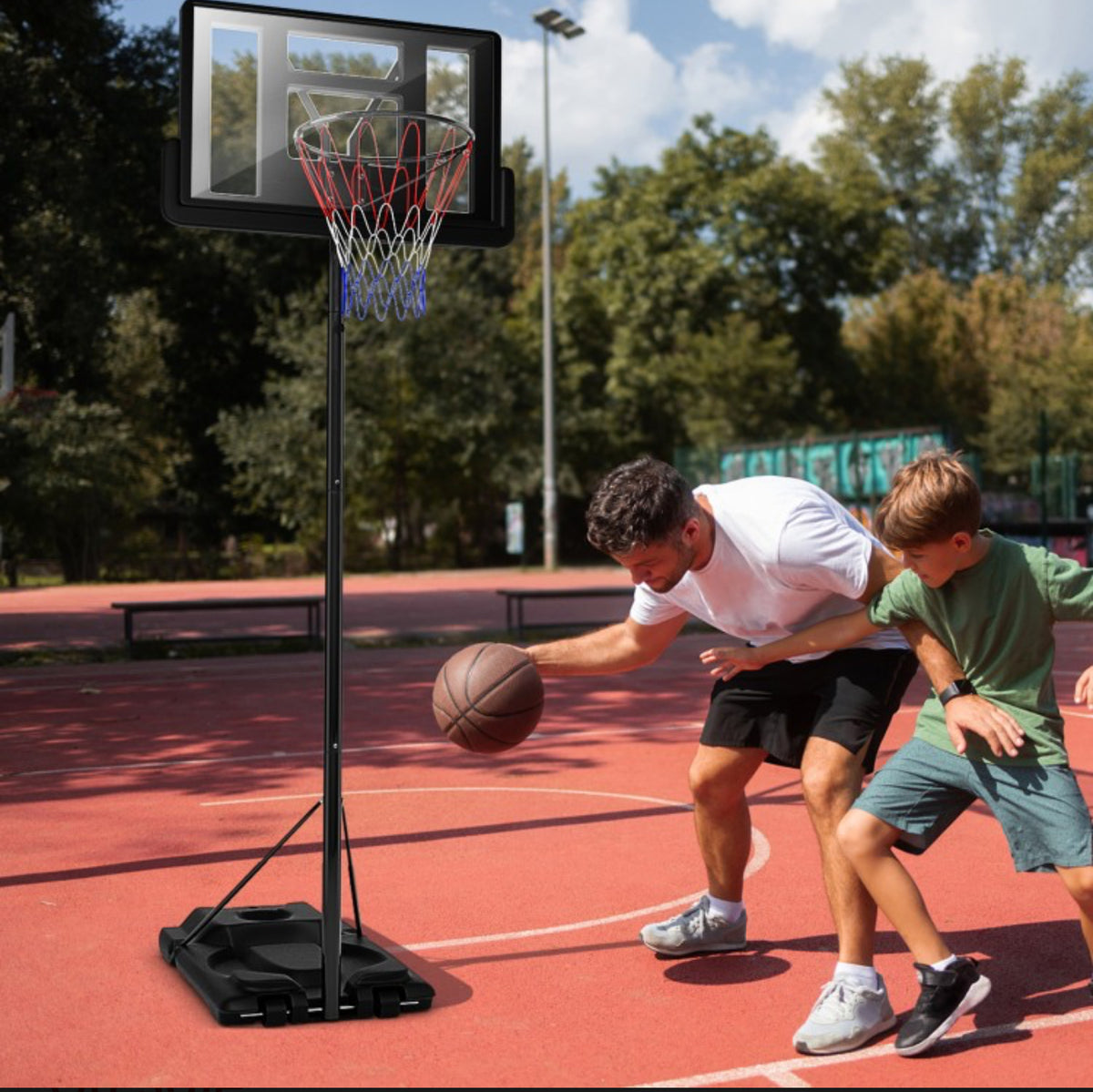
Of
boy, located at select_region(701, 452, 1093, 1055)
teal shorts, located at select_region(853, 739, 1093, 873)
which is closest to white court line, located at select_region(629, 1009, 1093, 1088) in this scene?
boy, located at select_region(701, 452, 1093, 1055)

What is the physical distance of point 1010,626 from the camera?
3953 millimetres

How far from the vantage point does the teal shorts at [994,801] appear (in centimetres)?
392

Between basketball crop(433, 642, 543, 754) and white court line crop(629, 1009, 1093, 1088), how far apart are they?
121cm

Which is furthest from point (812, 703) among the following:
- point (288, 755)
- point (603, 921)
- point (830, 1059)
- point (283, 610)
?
point (283, 610)

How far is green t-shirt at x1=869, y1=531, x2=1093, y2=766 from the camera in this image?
392 centimetres

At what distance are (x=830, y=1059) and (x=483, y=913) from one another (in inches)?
73.2

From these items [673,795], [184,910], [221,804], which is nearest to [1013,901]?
[673,795]

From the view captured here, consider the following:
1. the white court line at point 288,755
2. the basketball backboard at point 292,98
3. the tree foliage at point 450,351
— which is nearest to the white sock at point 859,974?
the basketball backboard at point 292,98

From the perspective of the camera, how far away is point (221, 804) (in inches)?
305

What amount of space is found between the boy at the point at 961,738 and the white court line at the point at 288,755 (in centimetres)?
485

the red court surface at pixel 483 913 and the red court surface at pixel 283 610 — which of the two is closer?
the red court surface at pixel 483 913

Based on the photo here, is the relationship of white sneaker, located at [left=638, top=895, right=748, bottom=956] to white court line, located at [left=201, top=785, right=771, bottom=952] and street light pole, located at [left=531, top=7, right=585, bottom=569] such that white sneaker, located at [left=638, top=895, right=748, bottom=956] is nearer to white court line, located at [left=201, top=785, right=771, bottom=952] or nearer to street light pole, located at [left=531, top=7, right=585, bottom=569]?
white court line, located at [left=201, top=785, right=771, bottom=952]

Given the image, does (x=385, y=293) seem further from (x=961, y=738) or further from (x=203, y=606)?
(x=203, y=606)

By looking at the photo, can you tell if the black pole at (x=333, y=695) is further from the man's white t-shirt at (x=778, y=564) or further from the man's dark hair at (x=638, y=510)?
the man's white t-shirt at (x=778, y=564)
